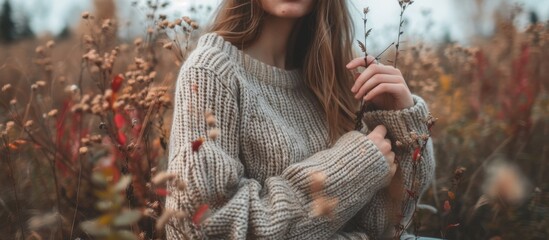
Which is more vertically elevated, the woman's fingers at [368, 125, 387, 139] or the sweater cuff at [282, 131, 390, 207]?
the woman's fingers at [368, 125, 387, 139]

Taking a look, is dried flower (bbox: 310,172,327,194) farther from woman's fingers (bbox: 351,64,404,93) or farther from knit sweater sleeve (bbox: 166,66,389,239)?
woman's fingers (bbox: 351,64,404,93)

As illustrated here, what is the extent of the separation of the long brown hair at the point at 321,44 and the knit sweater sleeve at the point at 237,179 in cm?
31

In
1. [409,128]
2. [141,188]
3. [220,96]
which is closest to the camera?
[220,96]

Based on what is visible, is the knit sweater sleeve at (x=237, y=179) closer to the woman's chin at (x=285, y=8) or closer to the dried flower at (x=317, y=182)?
the dried flower at (x=317, y=182)

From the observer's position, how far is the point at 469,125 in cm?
379

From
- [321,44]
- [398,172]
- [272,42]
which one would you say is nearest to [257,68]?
[272,42]

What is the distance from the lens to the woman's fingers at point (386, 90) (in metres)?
1.79

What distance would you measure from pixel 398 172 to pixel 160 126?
78 centimetres

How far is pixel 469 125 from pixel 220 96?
255cm

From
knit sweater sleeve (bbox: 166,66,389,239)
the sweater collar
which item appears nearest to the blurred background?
knit sweater sleeve (bbox: 166,66,389,239)

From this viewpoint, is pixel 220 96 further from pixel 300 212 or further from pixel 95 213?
pixel 95 213

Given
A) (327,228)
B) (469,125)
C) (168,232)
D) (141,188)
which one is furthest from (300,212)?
(469,125)

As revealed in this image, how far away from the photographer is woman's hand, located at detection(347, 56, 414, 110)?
1.80 metres

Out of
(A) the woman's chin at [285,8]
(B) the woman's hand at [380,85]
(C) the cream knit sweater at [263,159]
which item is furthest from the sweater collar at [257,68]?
(B) the woman's hand at [380,85]
